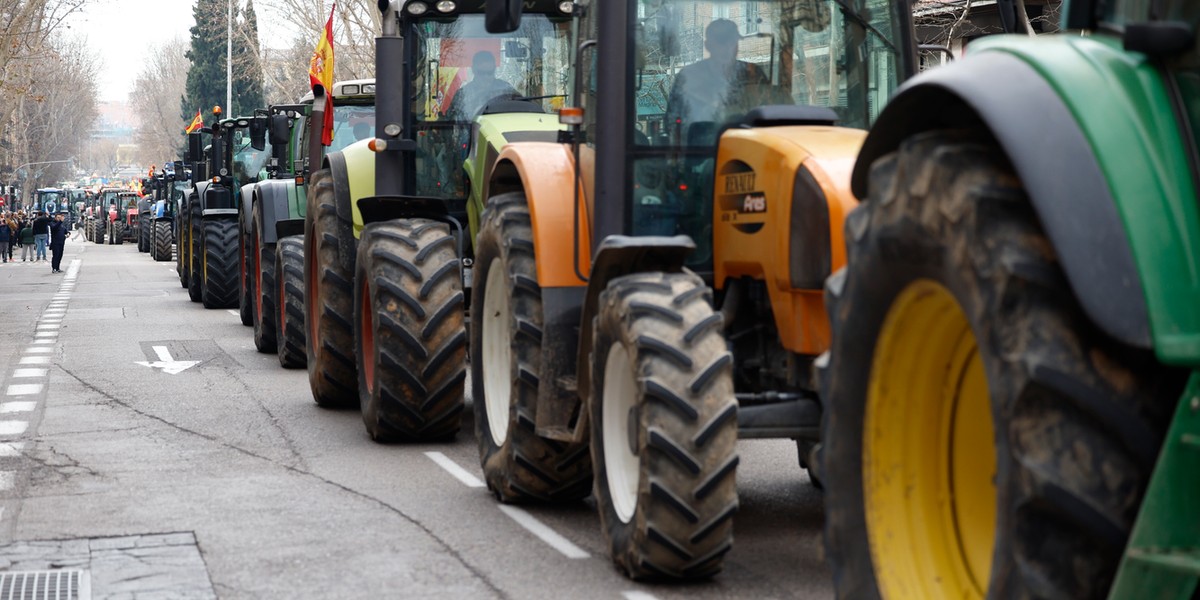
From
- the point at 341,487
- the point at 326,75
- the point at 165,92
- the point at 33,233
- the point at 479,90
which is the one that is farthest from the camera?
the point at 165,92

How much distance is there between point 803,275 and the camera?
6609 mm

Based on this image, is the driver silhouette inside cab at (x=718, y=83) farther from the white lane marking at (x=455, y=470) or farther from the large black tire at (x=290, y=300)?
the large black tire at (x=290, y=300)

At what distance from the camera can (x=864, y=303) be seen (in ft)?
13.2

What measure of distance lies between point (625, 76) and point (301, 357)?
905 cm

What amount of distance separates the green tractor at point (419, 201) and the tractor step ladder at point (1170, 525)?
7174 mm

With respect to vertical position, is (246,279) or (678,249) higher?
(678,249)

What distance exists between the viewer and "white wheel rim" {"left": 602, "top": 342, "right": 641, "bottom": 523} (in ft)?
22.2

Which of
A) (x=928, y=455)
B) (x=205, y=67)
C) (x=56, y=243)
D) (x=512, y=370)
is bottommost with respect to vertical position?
(x=56, y=243)

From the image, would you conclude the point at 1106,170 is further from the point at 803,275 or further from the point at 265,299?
the point at 265,299

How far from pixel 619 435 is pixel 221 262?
18442 millimetres

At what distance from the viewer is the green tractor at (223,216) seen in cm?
2438

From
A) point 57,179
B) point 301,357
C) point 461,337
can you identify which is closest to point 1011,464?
point 461,337

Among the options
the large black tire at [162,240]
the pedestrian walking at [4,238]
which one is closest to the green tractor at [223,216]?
the large black tire at [162,240]

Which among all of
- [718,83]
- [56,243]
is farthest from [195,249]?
[718,83]
